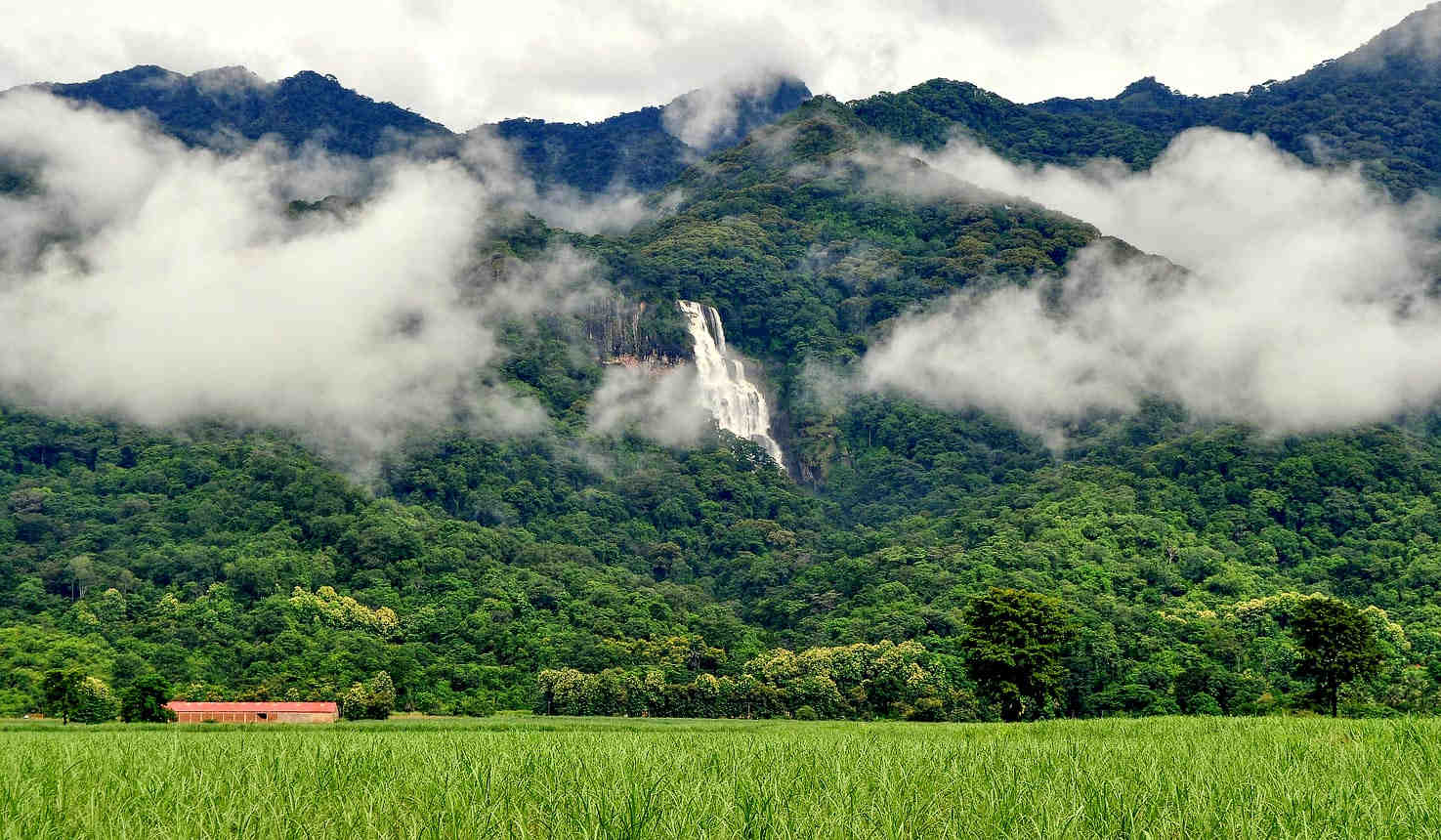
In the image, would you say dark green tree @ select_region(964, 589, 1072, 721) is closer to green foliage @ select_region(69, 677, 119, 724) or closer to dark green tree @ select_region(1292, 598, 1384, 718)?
dark green tree @ select_region(1292, 598, 1384, 718)

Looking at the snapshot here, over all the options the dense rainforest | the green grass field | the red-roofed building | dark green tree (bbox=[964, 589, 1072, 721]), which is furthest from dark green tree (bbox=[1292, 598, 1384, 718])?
the red-roofed building

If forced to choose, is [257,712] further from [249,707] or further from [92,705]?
[92,705]

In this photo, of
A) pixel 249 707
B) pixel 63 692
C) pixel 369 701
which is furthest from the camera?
pixel 369 701

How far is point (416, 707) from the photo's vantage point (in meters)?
89.9

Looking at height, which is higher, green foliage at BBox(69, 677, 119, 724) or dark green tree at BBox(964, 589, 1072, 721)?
dark green tree at BBox(964, 589, 1072, 721)

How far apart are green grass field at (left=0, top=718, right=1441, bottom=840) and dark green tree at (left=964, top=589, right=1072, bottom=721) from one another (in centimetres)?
5626

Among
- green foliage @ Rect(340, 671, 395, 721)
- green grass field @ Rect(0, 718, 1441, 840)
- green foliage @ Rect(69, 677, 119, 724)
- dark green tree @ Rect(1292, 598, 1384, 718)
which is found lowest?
green foliage @ Rect(340, 671, 395, 721)

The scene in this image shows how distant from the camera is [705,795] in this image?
728cm

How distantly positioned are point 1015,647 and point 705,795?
204ft

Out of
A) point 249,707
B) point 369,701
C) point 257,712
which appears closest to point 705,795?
point 257,712

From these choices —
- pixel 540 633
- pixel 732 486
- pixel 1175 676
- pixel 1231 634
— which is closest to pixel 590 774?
pixel 1175 676

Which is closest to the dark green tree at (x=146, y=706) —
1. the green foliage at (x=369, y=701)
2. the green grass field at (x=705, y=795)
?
the green foliage at (x=369, y=701)

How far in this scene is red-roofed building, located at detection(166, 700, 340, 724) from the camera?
69.6m

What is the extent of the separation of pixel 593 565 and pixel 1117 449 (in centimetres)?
9226
